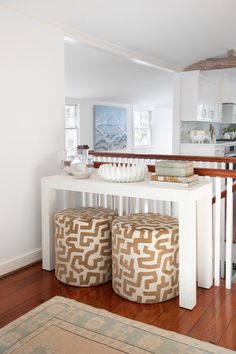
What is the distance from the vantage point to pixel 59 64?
142 inches

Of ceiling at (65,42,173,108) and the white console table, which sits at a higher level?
ceiling at (65,42,173,108)

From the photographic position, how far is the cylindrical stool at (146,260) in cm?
252

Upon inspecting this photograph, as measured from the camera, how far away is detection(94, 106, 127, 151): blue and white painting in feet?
23.9

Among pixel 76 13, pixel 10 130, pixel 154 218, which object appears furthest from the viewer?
pixel 76 13

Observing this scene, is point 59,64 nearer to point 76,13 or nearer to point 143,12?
point 76,13

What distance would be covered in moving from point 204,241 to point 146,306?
69 centimetres

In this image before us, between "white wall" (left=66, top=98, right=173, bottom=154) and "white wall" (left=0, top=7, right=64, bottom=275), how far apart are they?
3126mm

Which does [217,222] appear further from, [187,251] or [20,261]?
[20,261]

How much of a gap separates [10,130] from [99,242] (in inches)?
47.9

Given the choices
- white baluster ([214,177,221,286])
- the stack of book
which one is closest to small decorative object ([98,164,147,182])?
the stack of book

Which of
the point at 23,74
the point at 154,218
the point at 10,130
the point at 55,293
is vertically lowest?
the point at 55,293

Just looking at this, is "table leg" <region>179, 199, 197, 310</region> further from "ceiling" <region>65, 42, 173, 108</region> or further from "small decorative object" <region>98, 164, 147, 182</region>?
"ceiling" <region>65, 42, 173, 108</region>

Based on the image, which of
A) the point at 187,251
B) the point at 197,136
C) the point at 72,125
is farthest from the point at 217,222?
the point at 72,125

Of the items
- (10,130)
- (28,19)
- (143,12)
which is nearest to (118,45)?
(143,12)
